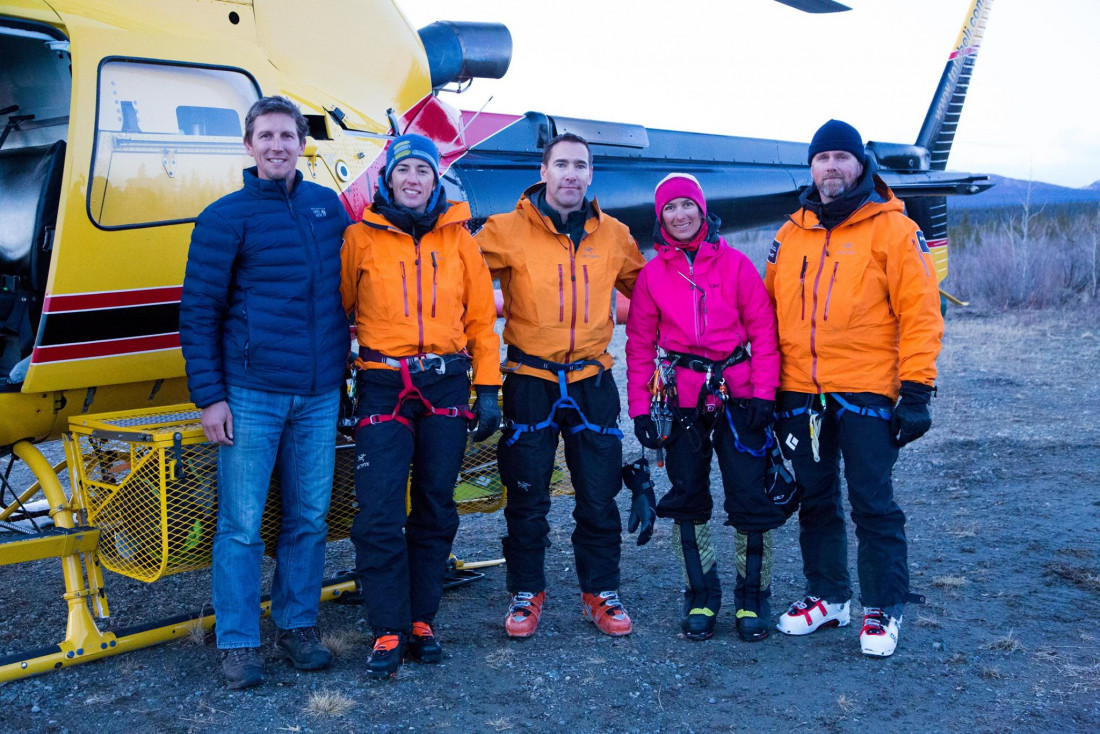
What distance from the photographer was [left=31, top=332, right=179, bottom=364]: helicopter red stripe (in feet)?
11.2

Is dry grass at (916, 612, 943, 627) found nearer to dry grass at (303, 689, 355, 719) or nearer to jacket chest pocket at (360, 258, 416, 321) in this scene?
dry grass at (303, 689, 355, 719)

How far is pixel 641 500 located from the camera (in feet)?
12.9

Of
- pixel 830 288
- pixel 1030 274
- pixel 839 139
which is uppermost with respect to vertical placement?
pixel 839 139

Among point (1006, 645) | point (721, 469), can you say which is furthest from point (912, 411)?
point (1006, 645)

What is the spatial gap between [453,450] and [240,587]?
0.92 metres

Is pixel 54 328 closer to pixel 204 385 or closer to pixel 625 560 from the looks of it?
pixel 204 385

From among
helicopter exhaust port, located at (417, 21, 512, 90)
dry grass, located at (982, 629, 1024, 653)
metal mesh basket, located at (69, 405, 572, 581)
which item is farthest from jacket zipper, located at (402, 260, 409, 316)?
dry grass, located at (982, 629, 1024, 653)

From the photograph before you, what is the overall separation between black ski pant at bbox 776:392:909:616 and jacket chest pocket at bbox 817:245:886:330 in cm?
32

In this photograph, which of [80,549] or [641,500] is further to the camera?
[641,500]

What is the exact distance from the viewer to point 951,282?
72.4ft

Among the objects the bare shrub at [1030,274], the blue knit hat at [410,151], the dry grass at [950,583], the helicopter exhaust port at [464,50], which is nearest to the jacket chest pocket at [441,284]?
the blue knit hat at [410,151]

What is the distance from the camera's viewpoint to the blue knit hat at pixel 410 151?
A: 11.3 feet

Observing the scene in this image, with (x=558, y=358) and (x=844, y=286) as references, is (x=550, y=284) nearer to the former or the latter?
(x=558, y=358)

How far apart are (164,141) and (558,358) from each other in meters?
1.79
